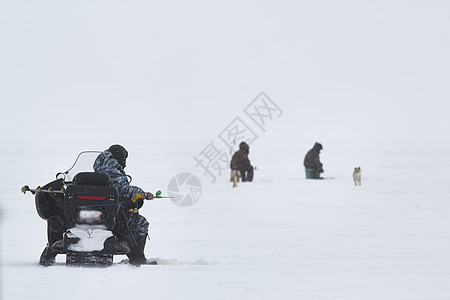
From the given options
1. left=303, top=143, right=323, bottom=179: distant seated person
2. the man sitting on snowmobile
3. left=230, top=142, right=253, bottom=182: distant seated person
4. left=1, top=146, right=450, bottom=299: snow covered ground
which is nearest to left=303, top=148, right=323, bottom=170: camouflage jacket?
left=303, top=143, right=323, bottom=179: distant seated person

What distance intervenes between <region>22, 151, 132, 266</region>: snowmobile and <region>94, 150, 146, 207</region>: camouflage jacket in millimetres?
183

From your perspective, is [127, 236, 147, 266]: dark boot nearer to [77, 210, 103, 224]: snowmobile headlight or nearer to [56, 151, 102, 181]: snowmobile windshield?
[77, 210, 103, 224]: snowmobile headlight

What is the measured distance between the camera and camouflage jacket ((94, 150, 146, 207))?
21.8 ft

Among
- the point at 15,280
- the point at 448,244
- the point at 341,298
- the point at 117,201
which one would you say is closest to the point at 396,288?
the point at 341,298

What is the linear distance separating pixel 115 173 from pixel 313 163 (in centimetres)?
1550

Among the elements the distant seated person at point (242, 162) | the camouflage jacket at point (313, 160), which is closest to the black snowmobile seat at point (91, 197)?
the distant seated person at point (242, 162)

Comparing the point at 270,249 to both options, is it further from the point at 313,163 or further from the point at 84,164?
the point at 313,163

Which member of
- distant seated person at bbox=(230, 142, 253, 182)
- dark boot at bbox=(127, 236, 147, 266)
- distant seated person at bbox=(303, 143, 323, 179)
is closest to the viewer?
dark boot at bbox=(127, 236, 147, 266)

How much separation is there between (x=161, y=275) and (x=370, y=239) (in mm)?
4453

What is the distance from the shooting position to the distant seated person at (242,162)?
2053cm

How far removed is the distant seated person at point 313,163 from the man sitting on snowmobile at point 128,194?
15.0m

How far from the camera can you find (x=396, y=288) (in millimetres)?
5809

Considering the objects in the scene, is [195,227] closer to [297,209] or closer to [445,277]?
[297,209]

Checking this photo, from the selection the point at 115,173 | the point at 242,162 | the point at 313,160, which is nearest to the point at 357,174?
the point at 313,160
